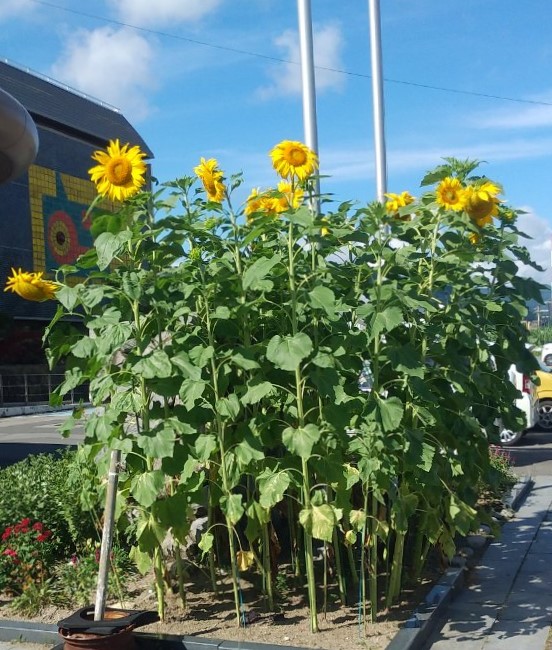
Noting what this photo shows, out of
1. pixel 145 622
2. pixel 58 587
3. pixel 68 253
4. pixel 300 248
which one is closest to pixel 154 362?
pixel 300 248

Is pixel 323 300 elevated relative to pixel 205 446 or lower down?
elevated

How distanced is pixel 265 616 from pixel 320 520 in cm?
97

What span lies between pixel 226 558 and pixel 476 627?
168 cm

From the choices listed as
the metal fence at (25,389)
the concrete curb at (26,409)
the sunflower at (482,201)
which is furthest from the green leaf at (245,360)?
the metal fence at (25,389)

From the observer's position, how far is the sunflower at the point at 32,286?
14.8 ft

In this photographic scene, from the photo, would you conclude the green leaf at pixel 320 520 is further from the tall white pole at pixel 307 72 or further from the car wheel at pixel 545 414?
the car wheel at pixel 545 414

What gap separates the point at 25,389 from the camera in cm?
3516

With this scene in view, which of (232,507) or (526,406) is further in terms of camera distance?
(526,406)

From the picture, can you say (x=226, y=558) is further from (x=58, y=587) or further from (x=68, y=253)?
(x=68, y=253)

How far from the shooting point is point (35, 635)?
5113mm

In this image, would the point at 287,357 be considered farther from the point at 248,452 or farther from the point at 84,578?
the point at 84,578

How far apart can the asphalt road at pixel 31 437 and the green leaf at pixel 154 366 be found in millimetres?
8911

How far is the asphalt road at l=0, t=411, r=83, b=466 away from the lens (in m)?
16.2

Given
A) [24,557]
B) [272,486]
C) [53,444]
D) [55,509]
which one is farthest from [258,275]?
[53,444]
